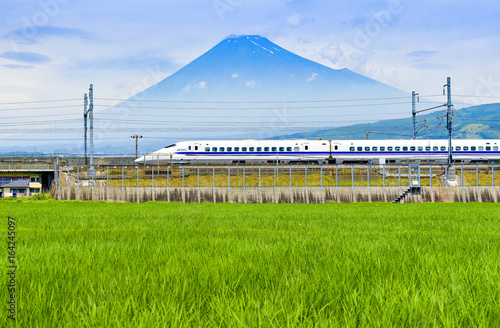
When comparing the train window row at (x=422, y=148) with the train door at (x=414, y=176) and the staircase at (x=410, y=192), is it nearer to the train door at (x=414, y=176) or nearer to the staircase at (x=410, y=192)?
the train door at (x=414, y=176)

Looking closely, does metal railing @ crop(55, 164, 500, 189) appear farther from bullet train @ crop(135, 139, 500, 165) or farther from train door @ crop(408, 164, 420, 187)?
bullet train @ crop(135, 139, 500, 165)

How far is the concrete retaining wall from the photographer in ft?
122

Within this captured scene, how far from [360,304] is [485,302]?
110 cm

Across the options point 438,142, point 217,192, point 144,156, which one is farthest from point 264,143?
point 438,142

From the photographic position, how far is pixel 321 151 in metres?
55.5

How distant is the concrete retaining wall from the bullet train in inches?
643

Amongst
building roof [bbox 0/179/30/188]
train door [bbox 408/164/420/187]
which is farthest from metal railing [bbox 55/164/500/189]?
building roof [bbox 0/179/30/188]

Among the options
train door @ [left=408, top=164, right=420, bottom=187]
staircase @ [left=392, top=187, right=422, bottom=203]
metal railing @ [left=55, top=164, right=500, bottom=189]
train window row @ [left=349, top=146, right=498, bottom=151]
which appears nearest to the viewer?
train door @ [left=408, top=164, right=420, bottom=187]

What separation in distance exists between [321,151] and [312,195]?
19.1 metres

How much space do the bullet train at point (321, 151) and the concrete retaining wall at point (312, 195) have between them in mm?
16340

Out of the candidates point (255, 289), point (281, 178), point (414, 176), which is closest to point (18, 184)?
point (281, 178)

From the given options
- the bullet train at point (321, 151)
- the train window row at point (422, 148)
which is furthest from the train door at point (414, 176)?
the train window row at point (422, 148)

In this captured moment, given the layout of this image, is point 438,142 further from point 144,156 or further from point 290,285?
point 290,285

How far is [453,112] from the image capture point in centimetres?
3881
